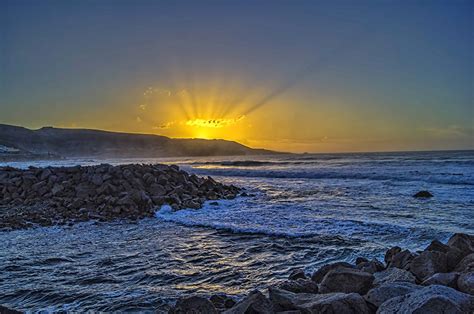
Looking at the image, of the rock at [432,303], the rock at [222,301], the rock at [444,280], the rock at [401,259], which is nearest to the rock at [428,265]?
the rock at [401,259]

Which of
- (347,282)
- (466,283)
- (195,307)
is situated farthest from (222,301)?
(466,283)

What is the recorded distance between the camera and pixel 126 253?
6.78 metres

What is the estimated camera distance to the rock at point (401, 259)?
5.16 metres

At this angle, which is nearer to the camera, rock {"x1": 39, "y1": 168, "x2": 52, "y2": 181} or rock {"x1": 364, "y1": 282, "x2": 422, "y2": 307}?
rock {"x1": 364, "y1": 282, "x2": 422, "y2": 307}

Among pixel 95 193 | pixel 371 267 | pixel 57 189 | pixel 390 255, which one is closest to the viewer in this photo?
pixel 371 267

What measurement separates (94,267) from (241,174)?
26775 mm

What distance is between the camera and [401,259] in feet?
17.5

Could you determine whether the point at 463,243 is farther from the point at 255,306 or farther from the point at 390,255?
the point at 255,306

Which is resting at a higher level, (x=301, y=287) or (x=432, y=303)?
(x=432, y=303)

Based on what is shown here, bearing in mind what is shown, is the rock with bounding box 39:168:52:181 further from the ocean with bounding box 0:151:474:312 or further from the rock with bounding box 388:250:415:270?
the rock with bounding box 388:250:415:270

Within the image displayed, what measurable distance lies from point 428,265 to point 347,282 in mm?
1369

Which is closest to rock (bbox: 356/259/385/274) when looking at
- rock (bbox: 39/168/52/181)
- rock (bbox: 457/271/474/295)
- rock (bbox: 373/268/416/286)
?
rock (bbox: 373/268/416/286)

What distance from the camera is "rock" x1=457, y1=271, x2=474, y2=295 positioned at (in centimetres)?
374

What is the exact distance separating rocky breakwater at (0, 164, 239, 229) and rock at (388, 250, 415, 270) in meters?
7.84
